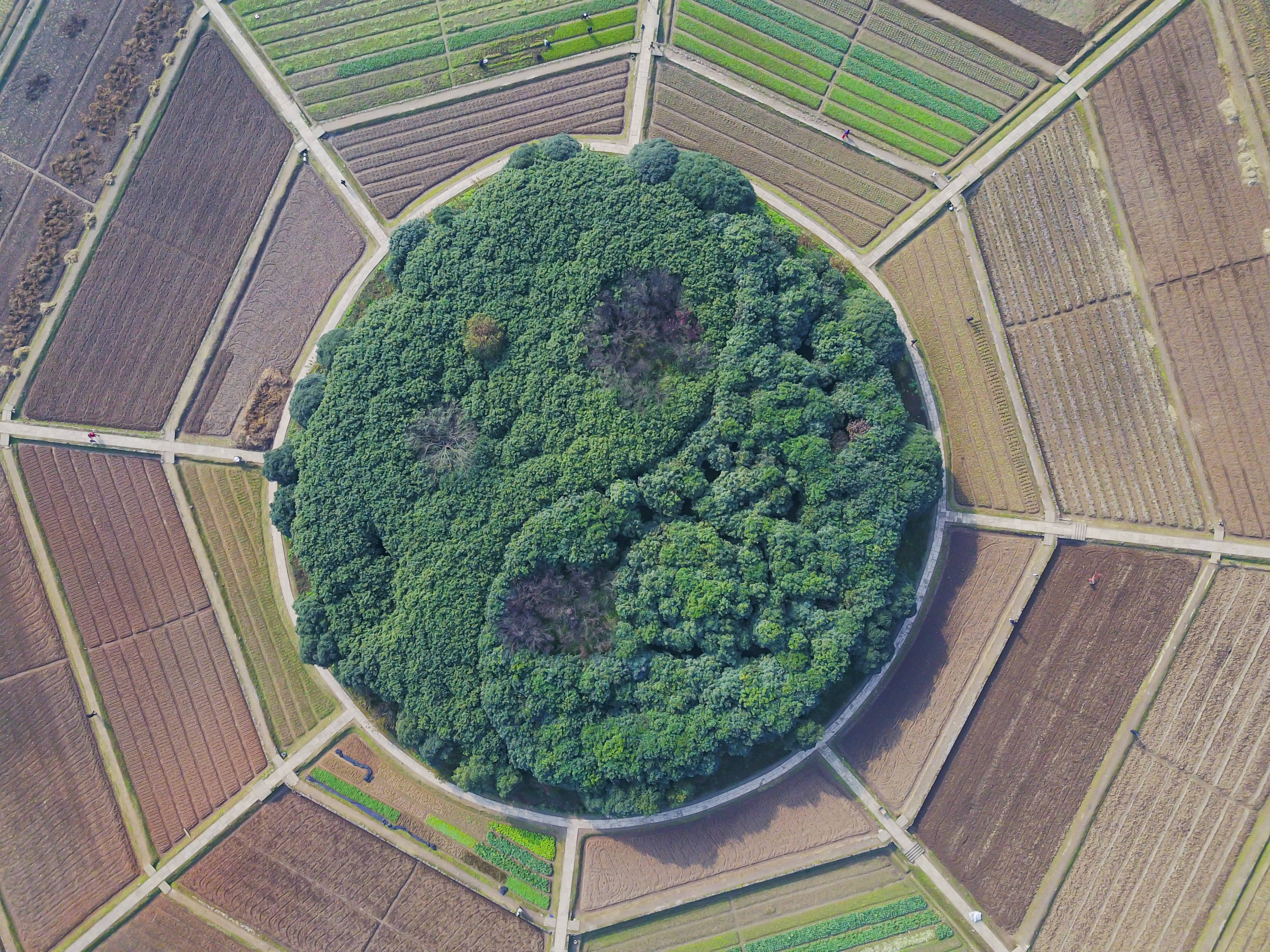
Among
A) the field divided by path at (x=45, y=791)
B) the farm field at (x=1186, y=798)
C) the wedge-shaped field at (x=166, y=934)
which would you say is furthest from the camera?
the field divided by path at (x=45, y=791)

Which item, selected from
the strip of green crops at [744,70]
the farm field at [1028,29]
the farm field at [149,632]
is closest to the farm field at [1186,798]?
the farm field at [1028,29]

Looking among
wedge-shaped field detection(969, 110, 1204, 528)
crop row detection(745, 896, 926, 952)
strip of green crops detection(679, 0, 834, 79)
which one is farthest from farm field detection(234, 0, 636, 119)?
crop row detection(745, 896, 926, 952)

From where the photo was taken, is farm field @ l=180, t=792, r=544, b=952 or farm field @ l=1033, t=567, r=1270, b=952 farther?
farm field @ l=180, t=792, r=544, b=952

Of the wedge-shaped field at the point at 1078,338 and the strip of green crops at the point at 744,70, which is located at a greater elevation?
the strip of green crops at the point at 744,70

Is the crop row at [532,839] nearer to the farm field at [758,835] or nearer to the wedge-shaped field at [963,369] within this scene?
the farm field at [758,835]

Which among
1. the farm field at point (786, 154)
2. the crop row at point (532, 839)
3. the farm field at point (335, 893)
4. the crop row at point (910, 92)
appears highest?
the crop row at point (910, 92)

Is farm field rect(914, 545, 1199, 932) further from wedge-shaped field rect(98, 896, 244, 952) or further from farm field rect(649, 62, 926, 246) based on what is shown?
wedge-shaped field rect(98, 896, 244, 952)
